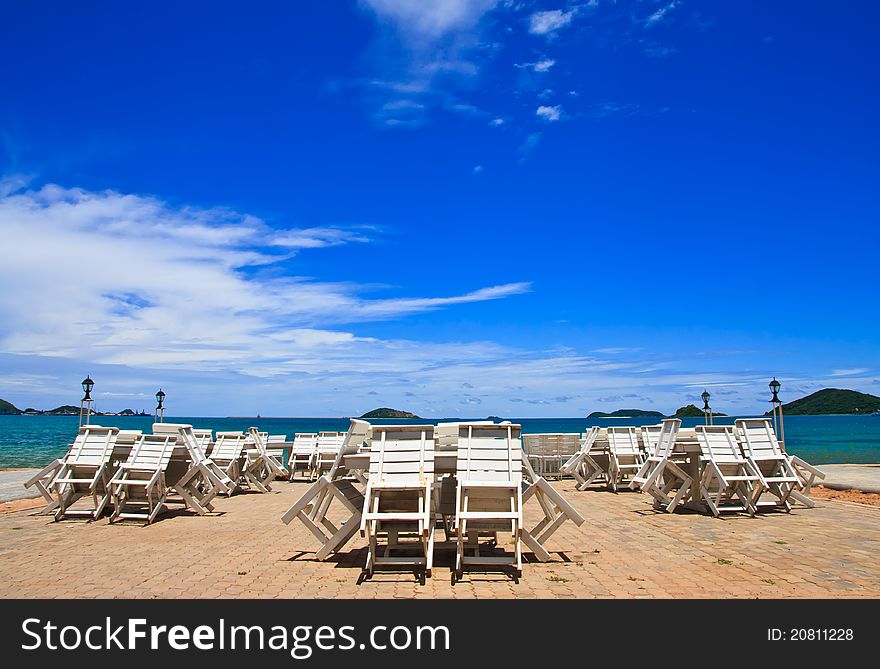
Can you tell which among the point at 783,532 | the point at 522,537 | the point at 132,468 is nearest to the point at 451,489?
the point at 522,537

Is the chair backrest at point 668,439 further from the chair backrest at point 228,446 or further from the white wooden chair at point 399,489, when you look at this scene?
the chair backrest at point 228,446

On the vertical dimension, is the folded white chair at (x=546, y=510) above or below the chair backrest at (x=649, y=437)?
below

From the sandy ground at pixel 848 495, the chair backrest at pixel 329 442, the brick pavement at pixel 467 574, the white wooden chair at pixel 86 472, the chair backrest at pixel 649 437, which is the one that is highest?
the chair backrest at pixel 649 437

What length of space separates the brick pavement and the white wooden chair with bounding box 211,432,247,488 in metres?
4.94

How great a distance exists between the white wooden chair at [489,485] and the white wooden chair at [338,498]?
1.31 m

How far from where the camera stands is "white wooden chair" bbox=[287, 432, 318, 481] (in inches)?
814

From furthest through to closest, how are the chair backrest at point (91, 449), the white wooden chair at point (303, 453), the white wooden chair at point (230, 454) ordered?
Answer: the white wooden chair at point (303, 453), the white wooden chair at point (230, 454), the chair backrest at point (91, 449)

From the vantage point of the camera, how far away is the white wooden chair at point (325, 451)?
20.1 metres

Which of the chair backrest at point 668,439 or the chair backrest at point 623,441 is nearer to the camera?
the chair backrest at point 668,439

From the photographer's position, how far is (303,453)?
20672mm

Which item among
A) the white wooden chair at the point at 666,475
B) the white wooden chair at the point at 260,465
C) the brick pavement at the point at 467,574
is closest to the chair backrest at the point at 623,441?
the white wooden chair at the point at 666,475

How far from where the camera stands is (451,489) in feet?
27.6

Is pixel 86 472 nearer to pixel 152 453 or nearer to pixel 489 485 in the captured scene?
pixel 152 453
